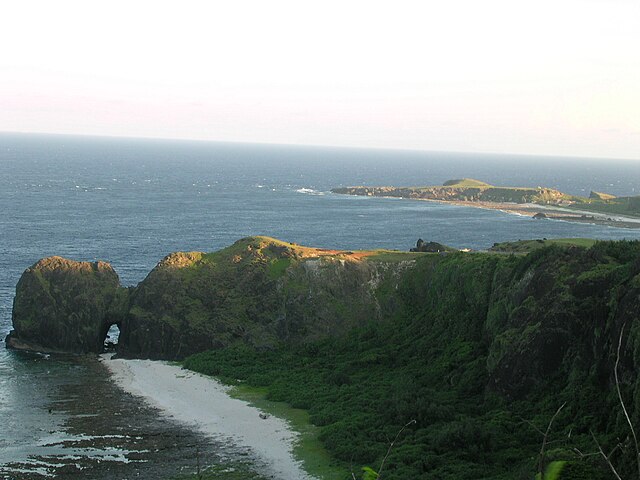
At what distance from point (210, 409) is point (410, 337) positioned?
21183mm

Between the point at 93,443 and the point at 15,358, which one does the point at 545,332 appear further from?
the point at 15,358

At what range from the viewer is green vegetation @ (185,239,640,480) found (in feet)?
167

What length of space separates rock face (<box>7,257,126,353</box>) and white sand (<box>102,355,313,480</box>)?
13.7 ft

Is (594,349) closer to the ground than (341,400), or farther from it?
farther from it

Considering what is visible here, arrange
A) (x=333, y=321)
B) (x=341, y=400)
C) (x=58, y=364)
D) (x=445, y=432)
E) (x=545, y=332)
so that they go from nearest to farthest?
(x=445, y=432)
(x=545, y=332)
(x=341, y=400)
(x=58, y=364)
(x=333, y=321)

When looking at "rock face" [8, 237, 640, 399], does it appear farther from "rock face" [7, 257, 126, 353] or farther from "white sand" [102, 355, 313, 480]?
"white sand" [102, 355, 313, 480]

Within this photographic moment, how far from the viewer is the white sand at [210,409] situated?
55500mm

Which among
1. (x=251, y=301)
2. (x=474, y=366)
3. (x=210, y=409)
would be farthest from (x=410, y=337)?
(x=210, y=409)

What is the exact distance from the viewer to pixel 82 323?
83.4m

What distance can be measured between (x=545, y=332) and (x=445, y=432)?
44.0 ft

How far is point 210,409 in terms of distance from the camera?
217 feet

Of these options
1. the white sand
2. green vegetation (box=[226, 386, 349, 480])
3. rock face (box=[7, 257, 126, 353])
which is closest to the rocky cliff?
rock face (box=[7, 257, 126, 353])

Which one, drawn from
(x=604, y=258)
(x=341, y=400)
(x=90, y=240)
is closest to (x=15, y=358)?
(x=341, y=400)

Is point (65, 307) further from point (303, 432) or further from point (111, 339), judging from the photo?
point (303, 432)
